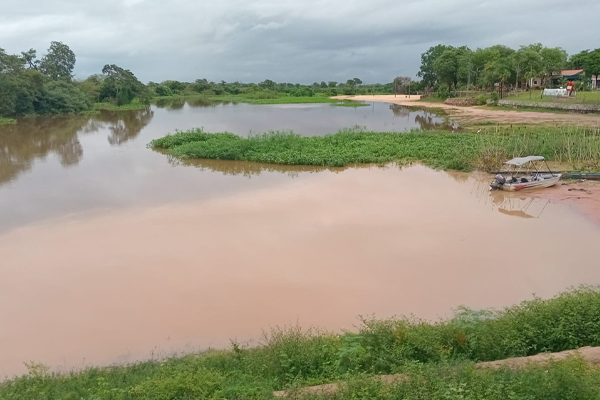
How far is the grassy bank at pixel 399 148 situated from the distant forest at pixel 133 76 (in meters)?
25.8

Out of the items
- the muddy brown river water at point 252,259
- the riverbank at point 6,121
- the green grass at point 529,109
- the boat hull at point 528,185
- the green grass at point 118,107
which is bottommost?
the muddy brown river water at point 252,259

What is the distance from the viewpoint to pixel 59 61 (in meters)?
68.8

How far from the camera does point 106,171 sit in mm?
20391

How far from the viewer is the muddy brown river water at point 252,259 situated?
7844 mm

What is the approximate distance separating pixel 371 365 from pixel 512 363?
1646 millimetres

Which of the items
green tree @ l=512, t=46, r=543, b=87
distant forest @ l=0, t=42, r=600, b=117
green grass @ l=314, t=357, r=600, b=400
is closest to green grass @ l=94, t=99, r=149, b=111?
distant forest @ l=0, t=42, r=600, b=117

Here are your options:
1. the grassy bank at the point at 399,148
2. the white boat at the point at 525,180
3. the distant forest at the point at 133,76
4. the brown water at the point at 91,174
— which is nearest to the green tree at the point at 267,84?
the distant forest at the point at 133,76

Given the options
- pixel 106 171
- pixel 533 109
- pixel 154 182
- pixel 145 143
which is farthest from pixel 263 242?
pixel 533 109

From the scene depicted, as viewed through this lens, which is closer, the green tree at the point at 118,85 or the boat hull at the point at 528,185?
the boat hull at the point at 528,185

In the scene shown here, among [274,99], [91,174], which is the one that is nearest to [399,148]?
[91,174]

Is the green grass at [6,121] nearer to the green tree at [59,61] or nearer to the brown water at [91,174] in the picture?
the brown water at [91,174]

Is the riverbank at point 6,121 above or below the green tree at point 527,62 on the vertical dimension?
below

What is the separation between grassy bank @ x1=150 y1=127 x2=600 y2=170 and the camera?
61.1ft

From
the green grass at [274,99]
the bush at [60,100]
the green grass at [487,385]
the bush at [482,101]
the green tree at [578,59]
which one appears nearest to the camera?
the green grass at [487,385]
